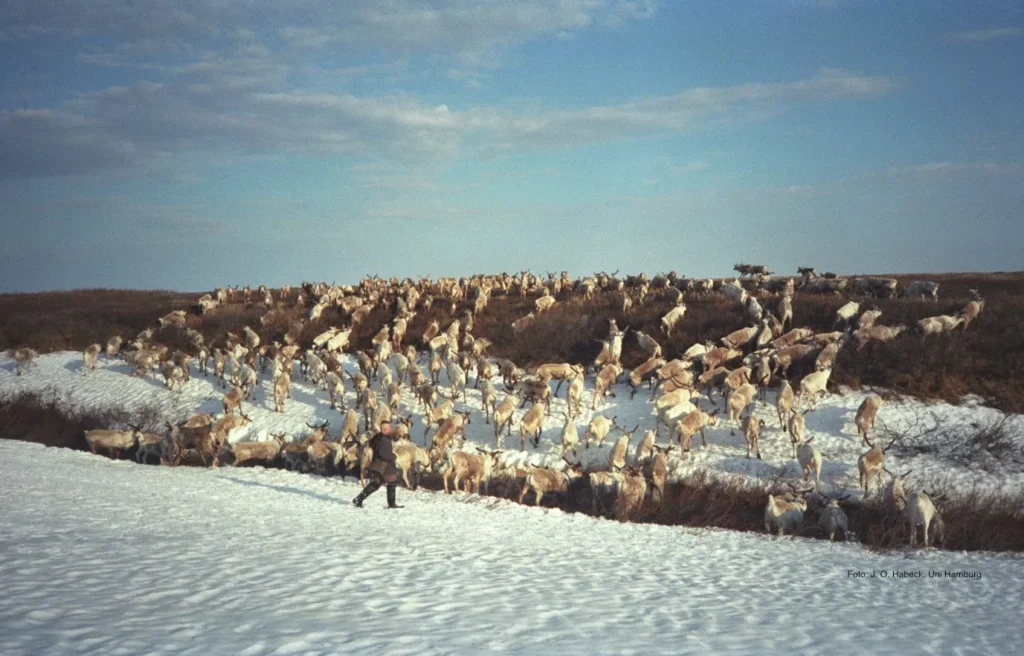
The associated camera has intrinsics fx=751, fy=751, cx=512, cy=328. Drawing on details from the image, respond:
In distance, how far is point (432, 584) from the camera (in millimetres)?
9812

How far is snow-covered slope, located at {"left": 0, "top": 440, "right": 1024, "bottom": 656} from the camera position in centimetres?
757

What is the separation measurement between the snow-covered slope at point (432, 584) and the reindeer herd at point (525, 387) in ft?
8.81

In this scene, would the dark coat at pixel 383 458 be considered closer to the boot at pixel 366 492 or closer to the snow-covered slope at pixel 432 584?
the boot at pixel 366 492

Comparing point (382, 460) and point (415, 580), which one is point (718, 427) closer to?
point (382, 460)

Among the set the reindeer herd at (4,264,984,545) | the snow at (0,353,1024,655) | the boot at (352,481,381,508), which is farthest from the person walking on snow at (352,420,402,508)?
the reindeer herd at (4,264,984,545)

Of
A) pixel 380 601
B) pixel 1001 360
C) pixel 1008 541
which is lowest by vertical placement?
pixel 1008 541

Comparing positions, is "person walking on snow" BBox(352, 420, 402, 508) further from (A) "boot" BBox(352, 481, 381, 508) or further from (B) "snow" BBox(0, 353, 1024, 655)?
(B) "snow" BBox(0, 353, 1024, 655)

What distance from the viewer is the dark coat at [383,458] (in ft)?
49.2

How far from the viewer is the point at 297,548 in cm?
1138

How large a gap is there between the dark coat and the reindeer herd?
310cm

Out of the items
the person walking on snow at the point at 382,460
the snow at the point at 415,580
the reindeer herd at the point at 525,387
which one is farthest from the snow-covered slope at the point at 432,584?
the reindeer herd at the point at 525,387

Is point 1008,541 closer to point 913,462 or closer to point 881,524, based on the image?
point 881,524

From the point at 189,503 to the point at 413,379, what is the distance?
37.0 feet

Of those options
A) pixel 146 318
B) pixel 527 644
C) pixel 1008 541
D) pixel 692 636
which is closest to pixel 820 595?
pixel 692 636
